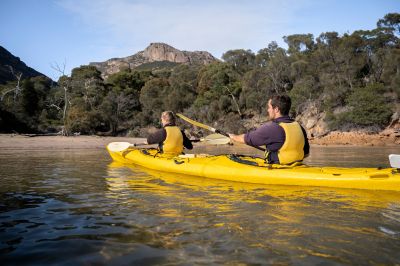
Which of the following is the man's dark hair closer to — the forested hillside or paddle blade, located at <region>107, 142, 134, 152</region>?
paddle blade, located at <region>107, 142, 134, 152</region>

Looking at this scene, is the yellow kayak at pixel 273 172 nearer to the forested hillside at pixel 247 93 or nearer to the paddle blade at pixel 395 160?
the paddle blade at pixel 395 160

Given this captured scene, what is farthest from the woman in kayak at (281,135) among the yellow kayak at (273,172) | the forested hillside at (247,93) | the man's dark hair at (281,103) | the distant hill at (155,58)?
the distant hill at (155,58)

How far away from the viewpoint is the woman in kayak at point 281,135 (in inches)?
210

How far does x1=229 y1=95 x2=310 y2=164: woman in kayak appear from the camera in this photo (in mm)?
5332

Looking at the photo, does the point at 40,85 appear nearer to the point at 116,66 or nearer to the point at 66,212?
the point at 66,212

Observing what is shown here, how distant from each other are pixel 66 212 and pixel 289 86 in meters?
32.0

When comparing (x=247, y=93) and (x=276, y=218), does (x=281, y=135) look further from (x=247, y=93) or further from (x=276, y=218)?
(x=247, y=93)

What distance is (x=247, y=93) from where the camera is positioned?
3338 centimetres

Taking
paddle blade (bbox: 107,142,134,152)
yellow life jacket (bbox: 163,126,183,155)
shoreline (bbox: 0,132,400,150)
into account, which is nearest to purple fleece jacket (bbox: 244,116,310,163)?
yellow life jacket (bbox: 163,126,183,155)

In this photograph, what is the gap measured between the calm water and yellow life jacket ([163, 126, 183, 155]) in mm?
2345

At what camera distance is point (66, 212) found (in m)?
3.63

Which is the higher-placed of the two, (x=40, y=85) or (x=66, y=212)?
(x=40, y=85)

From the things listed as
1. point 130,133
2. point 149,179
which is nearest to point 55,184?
point 149,179

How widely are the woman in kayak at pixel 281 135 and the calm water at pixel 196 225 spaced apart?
54cm
